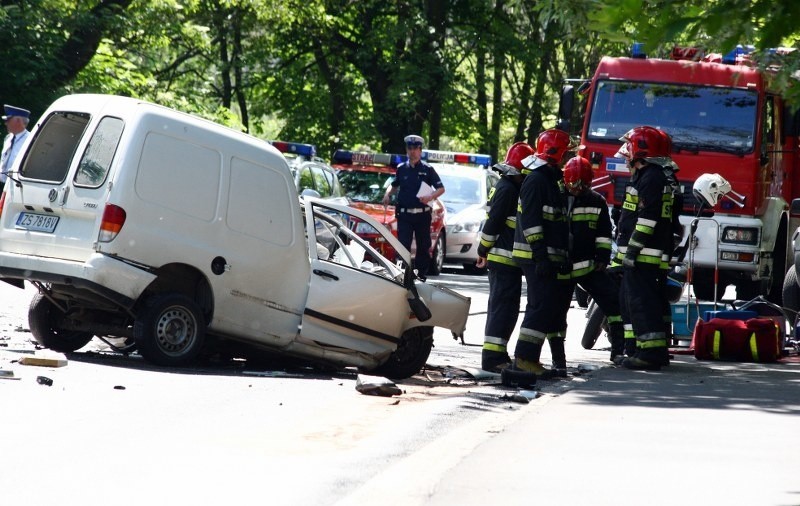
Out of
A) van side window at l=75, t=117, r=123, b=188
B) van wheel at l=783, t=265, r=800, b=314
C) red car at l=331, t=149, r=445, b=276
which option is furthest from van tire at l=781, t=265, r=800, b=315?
red car at l=331, t=149, r=445, b=276

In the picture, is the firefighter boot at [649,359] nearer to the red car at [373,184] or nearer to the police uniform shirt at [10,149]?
the police uniform shirt at [10,149]

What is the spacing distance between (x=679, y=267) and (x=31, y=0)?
14435 millimetres

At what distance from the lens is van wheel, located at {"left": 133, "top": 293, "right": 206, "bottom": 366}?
1001cm

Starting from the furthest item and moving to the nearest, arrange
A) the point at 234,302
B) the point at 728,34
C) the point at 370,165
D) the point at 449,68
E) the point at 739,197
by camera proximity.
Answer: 1. the point at 449,68
2. the point at 370,165
3. the point at 739,197
4. the point at 234,302
5. the point at 728,34

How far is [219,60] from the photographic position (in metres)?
42.4

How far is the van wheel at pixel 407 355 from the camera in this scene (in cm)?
1123

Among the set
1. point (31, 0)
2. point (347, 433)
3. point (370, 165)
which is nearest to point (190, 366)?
point (347, 433)

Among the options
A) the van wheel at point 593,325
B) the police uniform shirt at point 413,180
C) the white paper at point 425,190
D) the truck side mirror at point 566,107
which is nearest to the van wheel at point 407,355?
the van wheel at point 593,325

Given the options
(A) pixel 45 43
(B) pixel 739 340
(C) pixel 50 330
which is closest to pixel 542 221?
(B) pixel 739 340

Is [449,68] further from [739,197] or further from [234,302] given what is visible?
[234,302]

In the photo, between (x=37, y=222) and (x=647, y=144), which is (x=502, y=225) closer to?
(x=647, y=144)

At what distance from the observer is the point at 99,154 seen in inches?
396

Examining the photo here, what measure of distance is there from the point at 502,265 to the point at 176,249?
101 inches

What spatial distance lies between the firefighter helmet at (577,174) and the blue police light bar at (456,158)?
13.5 m
